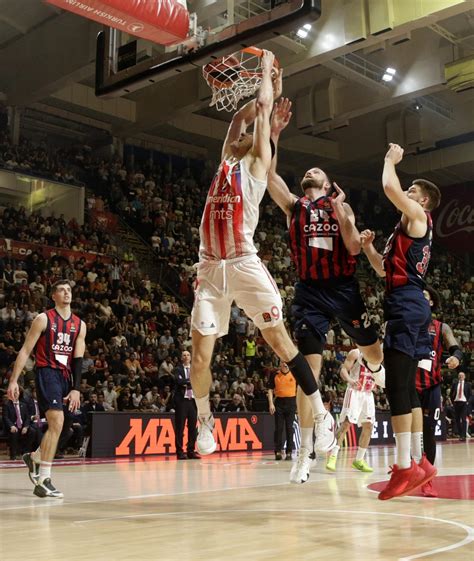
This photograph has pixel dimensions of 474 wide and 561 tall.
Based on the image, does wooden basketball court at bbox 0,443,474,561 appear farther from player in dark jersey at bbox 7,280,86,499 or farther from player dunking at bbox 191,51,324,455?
player dunking at bbox 191,51,324,455

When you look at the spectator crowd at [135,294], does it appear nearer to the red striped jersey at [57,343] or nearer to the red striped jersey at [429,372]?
the red striped jersey at [57,343]

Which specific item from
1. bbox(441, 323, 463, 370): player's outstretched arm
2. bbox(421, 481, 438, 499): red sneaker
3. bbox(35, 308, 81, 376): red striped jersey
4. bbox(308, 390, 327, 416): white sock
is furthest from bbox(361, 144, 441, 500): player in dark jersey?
bbox(35, 308, 81, 376): red striped jersey

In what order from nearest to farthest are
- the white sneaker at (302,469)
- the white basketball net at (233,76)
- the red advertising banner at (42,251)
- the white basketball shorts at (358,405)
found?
the white sneaker at (302,469)
the white basketball net at (233,76)
the white basketball shorts at (358,405)
the red advertising banner at (42,251)

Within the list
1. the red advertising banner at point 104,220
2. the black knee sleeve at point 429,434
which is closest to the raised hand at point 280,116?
the black knee sleeve at point 429,434

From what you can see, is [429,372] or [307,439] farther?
[429,372]

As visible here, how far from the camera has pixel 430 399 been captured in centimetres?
743

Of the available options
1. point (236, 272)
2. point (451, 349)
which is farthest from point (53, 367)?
point (451, 349)

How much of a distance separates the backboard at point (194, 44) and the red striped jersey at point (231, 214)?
9.59 ft

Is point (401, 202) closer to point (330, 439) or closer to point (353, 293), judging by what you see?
point (353, 293)

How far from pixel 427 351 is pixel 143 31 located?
491 centimetres

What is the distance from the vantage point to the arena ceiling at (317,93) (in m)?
18.3

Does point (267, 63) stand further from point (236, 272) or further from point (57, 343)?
point (57, 343)

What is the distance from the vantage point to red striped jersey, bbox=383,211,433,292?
559 centimetres

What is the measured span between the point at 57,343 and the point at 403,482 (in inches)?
146
